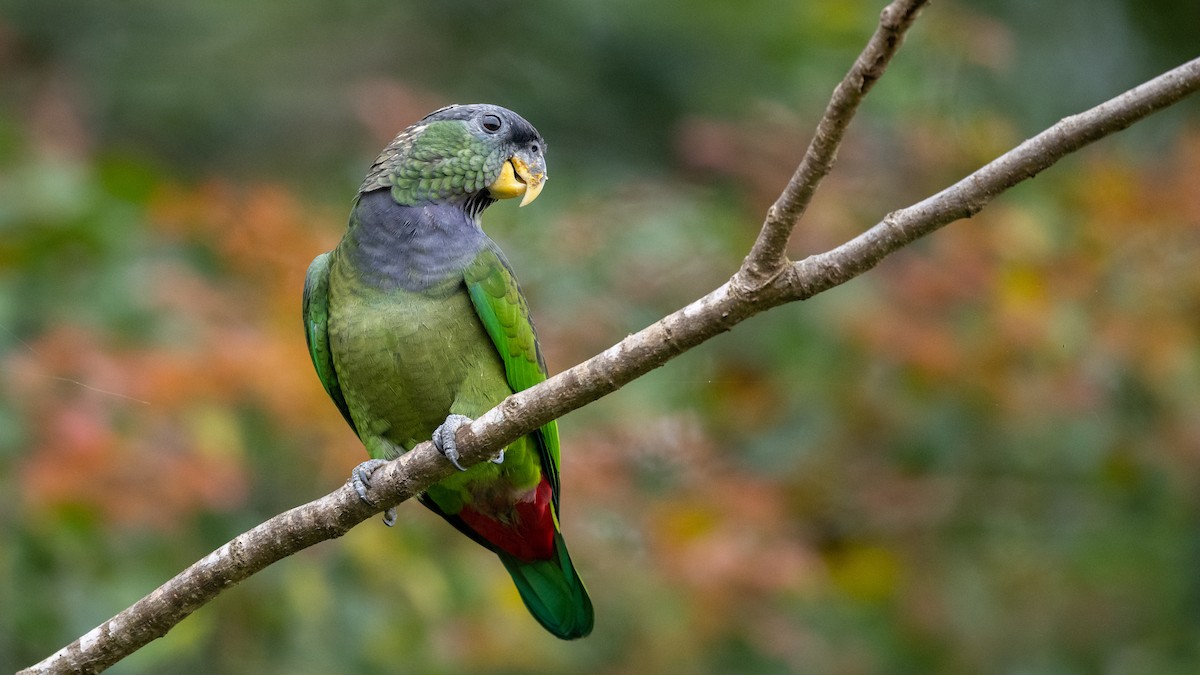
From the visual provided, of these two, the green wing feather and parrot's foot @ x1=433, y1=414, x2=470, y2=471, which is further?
the green wing feather

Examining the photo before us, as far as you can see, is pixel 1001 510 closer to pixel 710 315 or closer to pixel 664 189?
pixel 664 189

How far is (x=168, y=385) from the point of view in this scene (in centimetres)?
446

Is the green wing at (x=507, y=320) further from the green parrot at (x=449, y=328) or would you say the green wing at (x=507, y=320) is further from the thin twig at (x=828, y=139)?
the thin twig at (x=828, y=139)

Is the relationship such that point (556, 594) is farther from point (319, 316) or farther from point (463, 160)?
point (463, 160)

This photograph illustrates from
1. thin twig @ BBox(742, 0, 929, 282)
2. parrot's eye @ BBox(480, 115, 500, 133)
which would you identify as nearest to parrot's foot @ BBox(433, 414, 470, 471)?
thin twig @ BBox(742, 0, 929, 282)

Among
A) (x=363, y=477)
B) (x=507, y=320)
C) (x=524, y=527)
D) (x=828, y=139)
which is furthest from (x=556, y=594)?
(x=828, y=139)

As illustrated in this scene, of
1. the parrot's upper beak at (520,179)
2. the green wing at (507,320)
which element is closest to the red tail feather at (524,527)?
the green wing at (507,320)

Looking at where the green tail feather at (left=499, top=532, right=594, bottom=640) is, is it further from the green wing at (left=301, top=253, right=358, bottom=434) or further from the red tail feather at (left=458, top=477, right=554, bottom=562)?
the green wing at (left=301, top=253, right=358, bottom=434)

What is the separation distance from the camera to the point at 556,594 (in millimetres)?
3656

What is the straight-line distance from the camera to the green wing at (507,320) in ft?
10.6

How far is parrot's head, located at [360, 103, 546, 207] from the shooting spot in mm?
3406

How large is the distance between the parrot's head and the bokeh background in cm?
147

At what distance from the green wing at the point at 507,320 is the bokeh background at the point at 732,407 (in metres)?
1.39

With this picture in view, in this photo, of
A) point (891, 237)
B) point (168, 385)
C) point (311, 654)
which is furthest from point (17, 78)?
point (891, 237)
